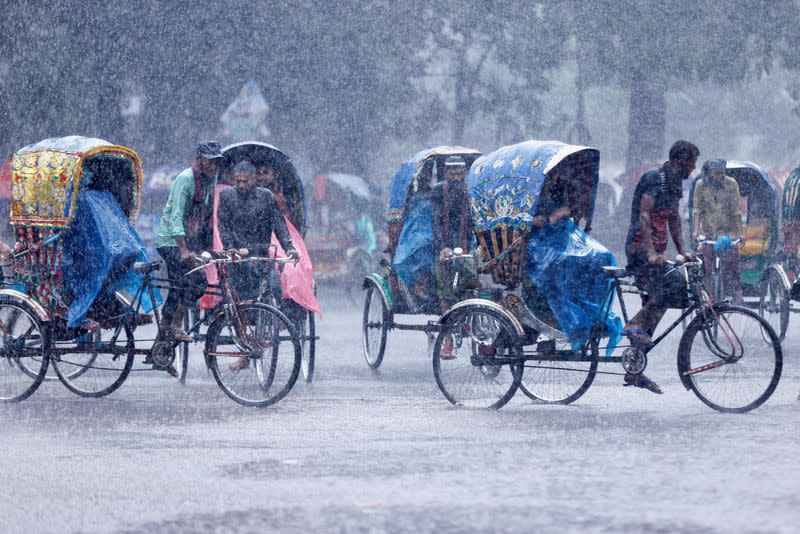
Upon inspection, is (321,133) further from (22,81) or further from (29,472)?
(29,472)

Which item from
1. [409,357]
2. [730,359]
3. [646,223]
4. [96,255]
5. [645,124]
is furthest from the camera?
[645,124]

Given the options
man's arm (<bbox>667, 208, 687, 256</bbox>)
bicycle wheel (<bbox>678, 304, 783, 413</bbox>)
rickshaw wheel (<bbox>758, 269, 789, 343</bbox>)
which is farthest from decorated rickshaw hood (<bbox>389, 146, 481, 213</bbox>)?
bicycle wheel (<bbox>678, 304, 783, 413</bbox>)

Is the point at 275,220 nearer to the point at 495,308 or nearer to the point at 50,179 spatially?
the point at 50,179

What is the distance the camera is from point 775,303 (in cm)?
1388

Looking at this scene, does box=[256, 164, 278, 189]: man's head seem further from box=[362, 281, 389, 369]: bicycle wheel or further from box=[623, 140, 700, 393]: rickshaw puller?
box=[623, 140, 700, 393]: rickshaw puller

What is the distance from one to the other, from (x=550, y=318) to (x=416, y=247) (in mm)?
2723

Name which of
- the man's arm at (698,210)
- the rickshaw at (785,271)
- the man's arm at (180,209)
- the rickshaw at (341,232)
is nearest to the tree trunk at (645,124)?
the rickshaw at (341,232)

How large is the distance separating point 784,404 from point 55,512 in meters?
5.08

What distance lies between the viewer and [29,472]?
698cm

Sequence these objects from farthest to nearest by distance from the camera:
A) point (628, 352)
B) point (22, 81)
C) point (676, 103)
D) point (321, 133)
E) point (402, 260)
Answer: point (676, 103) → point (321, 133) → point (22, 81) → point (402, 260) → point (628, 352)

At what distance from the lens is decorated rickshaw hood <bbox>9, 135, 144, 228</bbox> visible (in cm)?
980

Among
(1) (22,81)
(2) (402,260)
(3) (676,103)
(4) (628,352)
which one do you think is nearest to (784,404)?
(4) (628,352)

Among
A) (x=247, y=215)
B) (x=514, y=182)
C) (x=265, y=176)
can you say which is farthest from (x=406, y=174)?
(x=514, y=182)

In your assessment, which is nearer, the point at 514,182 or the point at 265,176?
the point at 514,182
